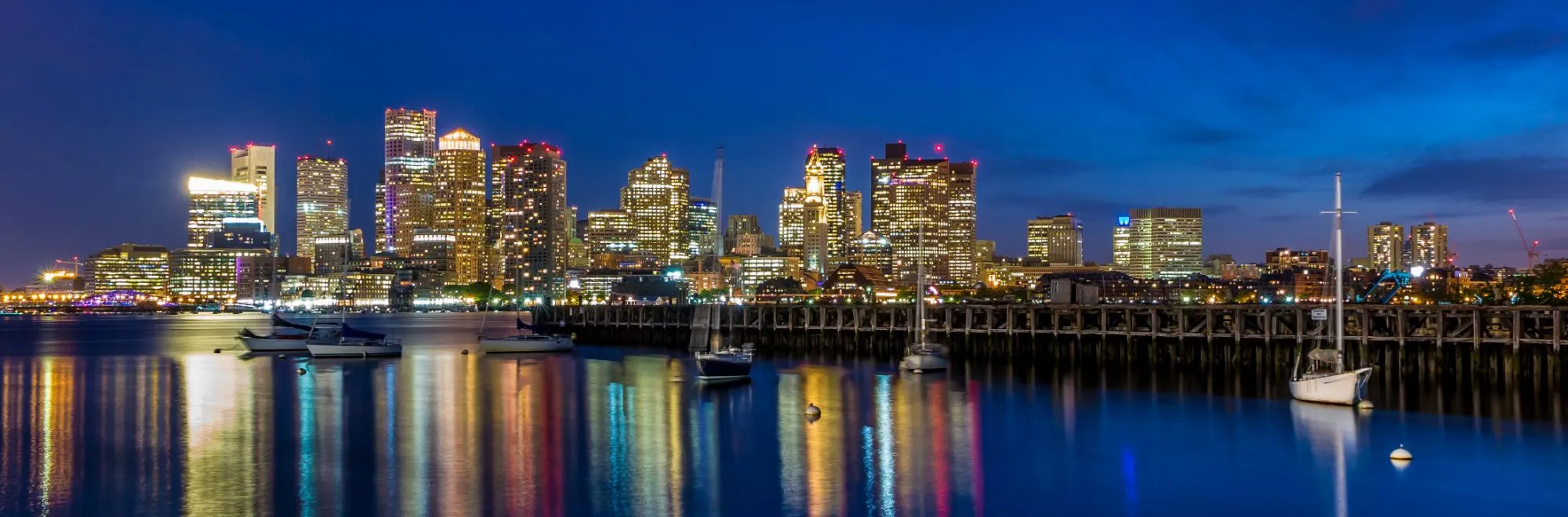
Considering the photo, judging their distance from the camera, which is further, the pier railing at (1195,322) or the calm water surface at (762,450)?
the pier railing at (1195,322)

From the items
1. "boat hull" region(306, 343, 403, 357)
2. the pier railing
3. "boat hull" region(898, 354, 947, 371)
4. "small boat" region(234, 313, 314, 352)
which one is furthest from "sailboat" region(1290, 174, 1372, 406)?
"small boat" region(234, 313, 314, 352)

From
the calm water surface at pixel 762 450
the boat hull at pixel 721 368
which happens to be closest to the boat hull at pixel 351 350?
the calm water surface at pixel 762 450

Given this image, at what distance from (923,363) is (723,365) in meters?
12.1

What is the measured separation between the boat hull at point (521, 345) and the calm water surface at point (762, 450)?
81.9ft

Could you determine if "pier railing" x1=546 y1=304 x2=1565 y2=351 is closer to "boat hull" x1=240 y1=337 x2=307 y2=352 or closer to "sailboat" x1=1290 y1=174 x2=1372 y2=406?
"sailboat" x1=1290 y1=174 x2=1372 y2=406

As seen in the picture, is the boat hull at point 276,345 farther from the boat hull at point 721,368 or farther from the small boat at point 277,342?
the boat hull at point 721,368

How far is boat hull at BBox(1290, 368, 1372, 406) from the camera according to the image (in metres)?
44.4

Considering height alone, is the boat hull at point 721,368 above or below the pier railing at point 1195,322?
below

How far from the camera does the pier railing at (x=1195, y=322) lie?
57906 mm

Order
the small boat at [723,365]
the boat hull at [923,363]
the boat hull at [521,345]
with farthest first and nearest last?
the boat hull at [521,345] → the boat hull at [923,363] → the small boat at [723,365]

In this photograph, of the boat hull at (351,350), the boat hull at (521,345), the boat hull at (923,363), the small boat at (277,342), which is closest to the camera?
the boat hull at (923,363)

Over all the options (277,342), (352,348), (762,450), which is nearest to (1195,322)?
(762,450)

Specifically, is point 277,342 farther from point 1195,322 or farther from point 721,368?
point 1195,322

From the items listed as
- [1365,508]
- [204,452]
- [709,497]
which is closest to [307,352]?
[204,452]
